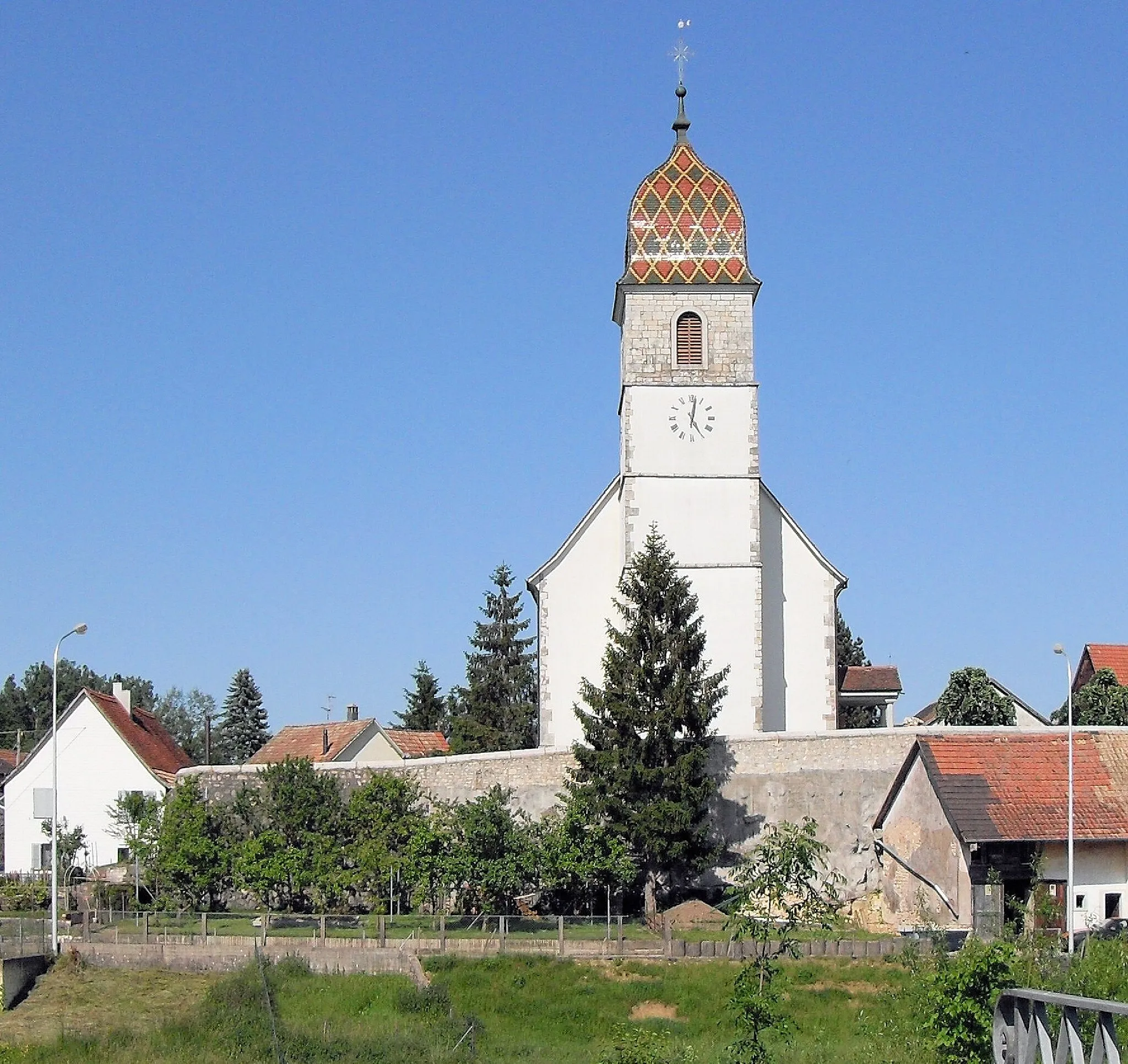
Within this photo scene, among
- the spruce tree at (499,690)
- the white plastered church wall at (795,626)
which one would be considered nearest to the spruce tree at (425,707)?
the spruce tree at (499,690)

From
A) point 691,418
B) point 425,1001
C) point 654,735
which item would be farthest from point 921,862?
point 691,418

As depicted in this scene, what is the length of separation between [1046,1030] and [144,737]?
1854 inches

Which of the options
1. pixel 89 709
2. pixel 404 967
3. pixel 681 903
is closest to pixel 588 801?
pixel 681 903

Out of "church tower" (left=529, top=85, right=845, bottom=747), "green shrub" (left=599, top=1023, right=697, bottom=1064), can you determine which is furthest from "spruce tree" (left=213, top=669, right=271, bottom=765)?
"green shrub" (left=599, top=1023, right=697, bottom=1064)

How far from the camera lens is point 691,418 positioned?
40.8m

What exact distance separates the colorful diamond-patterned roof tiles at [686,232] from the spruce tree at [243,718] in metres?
48.7

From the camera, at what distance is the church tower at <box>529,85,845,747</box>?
39.9 m

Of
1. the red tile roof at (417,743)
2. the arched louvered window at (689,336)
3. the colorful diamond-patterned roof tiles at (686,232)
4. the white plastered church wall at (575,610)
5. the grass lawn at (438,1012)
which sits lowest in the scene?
the grass lawn at (438,1012)

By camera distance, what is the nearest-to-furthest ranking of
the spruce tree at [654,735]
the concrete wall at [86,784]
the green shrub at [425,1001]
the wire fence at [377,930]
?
the green shrub at [425,1001], the wire fence at [377,930], the spruce tree at [654,735], the concrete wall at [86,784]

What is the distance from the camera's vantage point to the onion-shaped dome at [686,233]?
41.4 metres

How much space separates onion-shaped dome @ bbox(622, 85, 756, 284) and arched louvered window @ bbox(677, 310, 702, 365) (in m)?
0.91

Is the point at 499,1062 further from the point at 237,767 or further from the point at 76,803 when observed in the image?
the point at 76,803

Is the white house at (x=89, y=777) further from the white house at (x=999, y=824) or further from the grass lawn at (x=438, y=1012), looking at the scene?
the white house at (x=999, y=824)

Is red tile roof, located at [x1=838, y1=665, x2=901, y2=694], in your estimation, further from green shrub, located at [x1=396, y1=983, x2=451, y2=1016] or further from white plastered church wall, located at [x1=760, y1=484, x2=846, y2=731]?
green shrub, located at [x1=396, y1=983, x2=451, y2=1016]
